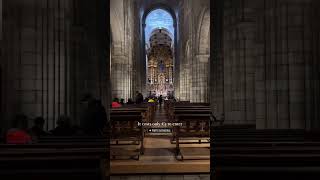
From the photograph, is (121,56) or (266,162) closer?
(266,162)

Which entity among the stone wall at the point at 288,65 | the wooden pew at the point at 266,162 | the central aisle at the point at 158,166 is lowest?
the central aisle at the point at 158,166

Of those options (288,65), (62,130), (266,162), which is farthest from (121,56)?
(266,162)

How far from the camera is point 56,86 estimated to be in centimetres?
765

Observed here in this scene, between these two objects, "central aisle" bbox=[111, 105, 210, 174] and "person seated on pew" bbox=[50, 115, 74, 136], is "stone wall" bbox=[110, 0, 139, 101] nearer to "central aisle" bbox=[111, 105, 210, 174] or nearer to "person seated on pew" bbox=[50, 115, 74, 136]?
"person seated on pew" bbox=[50, 115, 74, 136]

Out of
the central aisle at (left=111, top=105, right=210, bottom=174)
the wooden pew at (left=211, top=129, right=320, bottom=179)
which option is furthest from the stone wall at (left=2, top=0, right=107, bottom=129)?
the wooden pew at (left=211, top=129, right=320, bottom=179)

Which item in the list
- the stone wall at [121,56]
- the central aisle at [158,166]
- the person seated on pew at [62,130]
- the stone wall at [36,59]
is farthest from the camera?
the stone wall at [121,56]

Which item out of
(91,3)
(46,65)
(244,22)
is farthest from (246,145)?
(91,3)

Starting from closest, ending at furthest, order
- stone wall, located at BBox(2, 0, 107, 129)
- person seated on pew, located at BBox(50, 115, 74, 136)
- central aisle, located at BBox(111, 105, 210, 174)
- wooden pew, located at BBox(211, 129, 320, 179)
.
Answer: wooden pew, located at BBox(211, 129, 320, 179) → central aisle, located at BBox(111, 105, 210, 174) → person seated on pew, located at BBox(50, 115, 74, 136) → stone wall, located at BBox(2, 0, 107, 129)

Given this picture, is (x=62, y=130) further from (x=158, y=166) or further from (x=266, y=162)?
(x=266, y=162)

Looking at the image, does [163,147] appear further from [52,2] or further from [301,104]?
[52,2]

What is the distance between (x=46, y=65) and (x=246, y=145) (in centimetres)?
514

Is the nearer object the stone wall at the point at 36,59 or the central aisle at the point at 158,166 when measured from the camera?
the central aisle at the point at 158,166

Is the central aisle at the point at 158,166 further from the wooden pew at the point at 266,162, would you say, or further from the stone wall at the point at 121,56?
the stone wall at the point at 121,56

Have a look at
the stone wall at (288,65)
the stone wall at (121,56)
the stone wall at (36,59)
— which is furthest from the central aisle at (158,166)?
the stone wall at (121,56)
